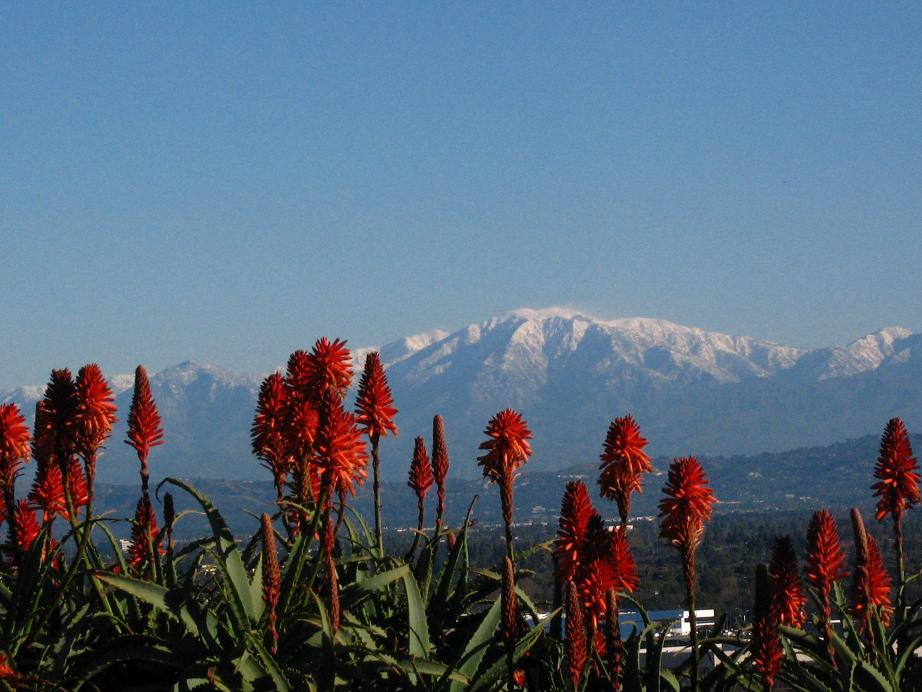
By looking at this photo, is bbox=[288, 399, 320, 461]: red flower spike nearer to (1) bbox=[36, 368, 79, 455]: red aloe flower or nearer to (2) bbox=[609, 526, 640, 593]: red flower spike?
(1) bbox=[36, 368, 79, 455]: red aloe flower

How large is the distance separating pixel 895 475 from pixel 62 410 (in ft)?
20.2

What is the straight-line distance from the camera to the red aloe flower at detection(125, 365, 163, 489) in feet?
30.7

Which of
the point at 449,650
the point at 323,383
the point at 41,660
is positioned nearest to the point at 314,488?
the point at 323,383

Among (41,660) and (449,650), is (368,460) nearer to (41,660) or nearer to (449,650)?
(449,650)

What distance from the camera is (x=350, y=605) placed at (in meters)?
9.04

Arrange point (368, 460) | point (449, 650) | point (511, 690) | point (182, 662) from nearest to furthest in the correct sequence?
point (511, 690), point (182, 662), point (368, 460), point (449, 650)

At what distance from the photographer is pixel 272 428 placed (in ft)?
32.6

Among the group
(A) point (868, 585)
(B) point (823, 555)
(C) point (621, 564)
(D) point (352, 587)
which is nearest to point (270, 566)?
(D) point (352, 587)

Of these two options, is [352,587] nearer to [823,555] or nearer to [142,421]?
[142,421]

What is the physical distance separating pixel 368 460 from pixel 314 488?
101 cm

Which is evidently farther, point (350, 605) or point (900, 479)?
point (900, 479)

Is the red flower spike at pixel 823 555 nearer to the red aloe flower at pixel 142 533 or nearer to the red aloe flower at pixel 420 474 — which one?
the red aloe flower at pixel 420 474

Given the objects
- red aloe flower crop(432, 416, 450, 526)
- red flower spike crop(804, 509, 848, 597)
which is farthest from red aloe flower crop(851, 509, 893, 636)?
red aloe flower crop(432, 416, 450, 526)

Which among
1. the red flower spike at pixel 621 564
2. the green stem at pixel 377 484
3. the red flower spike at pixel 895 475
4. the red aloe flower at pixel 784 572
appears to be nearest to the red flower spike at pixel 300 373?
the green stem at pixel 377 484
